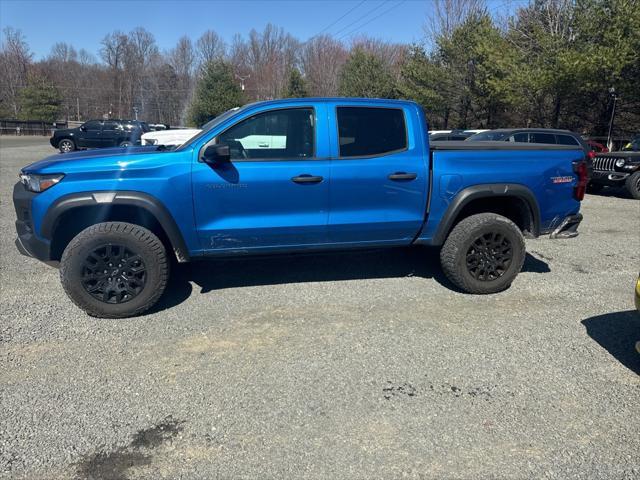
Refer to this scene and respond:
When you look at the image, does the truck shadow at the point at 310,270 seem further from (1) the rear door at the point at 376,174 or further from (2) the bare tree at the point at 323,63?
(2) the bare tree at the point at 323,63

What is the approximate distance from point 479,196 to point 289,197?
72.9 inches

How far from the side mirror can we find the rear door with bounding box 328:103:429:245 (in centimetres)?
96

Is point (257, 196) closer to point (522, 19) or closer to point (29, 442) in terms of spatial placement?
point (29, 442)

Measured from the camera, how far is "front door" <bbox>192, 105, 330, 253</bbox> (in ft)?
13.7

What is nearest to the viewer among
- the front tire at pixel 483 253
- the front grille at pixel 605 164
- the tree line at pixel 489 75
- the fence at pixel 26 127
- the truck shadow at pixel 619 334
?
the truck shadow at pixel 619 334

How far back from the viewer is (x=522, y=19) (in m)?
26.6

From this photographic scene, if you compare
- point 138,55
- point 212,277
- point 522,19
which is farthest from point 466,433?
point 138,55

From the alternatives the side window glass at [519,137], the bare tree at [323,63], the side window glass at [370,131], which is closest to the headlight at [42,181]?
the side window glass at [370,131]

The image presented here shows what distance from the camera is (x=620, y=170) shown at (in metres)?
11.5

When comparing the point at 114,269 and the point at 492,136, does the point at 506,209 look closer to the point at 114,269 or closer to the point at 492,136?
the point at 114,269

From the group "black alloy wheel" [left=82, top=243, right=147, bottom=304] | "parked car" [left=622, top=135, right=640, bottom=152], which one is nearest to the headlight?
"black alloy wheel" [left=82, top=243, right=147, bottom=304]

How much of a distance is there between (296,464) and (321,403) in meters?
0.56

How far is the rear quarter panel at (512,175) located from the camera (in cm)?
462

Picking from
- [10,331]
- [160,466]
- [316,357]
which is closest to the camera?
[160,466]
